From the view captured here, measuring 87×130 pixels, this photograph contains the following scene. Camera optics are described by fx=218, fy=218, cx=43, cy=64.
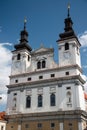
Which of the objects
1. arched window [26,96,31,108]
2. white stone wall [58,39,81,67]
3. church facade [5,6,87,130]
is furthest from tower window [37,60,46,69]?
arched window [26,96,31,108]

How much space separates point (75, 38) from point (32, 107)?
571 inches

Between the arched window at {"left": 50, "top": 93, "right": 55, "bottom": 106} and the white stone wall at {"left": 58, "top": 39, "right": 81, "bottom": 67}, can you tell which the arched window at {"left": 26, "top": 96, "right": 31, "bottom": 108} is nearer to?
the arched window at {"left": 50, "top": 93, "right": 55, "bottom": 106}

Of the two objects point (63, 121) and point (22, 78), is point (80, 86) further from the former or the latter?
point (22, 78)

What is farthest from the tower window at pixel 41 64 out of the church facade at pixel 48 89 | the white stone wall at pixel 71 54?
the white stone wall at pixel 71 54

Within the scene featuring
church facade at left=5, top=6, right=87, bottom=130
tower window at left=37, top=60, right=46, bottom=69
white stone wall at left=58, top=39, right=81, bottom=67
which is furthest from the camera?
tower window at left=37, top=60, right=46, bottom=69

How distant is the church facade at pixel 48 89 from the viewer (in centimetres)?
3472

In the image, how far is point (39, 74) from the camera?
131ft

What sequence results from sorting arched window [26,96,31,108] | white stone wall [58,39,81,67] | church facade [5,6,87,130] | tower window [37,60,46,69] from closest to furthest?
church facade [5,6,87,130] < white stone wall [58,39,81,67] < arched window [26,96,31,108] < tower window [37,60,46,69]

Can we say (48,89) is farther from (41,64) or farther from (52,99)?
(41,64)

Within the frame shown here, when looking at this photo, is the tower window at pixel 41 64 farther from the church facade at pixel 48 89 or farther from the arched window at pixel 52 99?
the arched window at pixel 52 99

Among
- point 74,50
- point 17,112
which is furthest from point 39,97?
point 74,50

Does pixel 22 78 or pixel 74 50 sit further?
pixel 22 78

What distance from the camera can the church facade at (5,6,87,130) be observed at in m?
34.7

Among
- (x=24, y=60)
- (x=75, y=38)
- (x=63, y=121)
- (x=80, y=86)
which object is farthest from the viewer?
(x=24, y=60)
